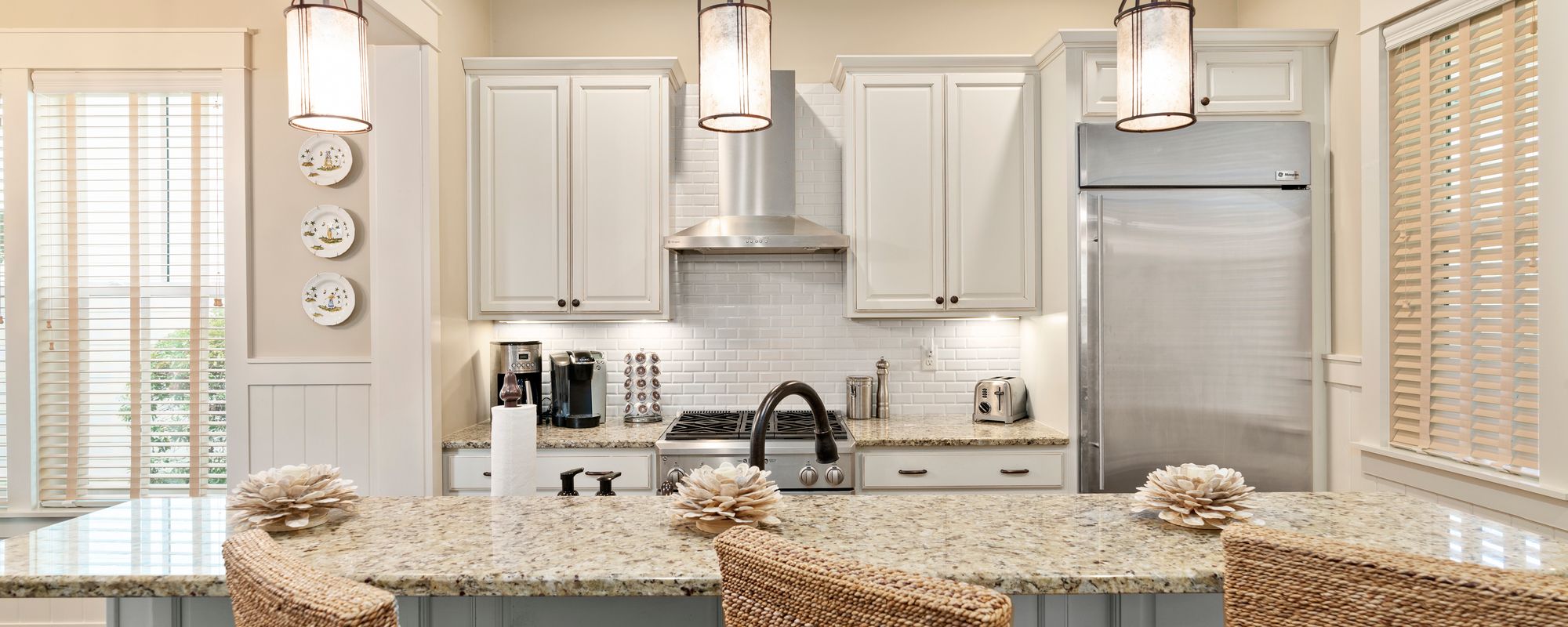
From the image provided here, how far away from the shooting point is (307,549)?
52.4 inches

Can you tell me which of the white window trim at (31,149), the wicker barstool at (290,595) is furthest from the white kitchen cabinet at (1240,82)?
the white window trim at (31,149)

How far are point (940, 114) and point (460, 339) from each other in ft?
7.18

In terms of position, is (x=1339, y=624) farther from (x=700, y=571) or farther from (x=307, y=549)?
(x=307, y=549)

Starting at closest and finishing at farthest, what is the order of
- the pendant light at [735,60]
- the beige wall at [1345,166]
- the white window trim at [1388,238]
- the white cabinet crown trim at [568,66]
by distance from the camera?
the pendant light at [735,60], the white window trim at [1388,238], the beige wall at [1345,166], the white cabinet crown trim at [568,66]

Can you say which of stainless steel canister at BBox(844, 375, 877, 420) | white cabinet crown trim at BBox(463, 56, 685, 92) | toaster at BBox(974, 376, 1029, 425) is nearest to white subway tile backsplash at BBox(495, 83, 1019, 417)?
stainless steel canister at BBox(844, 375, 877, 420)

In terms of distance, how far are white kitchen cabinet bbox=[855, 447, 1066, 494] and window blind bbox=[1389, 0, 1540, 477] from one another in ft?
3.75

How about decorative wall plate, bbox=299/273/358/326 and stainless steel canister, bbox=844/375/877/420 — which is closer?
decorative wall plate, bbox=299/273/358/326

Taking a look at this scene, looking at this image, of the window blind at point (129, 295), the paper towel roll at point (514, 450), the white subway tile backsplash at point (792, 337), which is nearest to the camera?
the paper towel roll at point (514, 450)

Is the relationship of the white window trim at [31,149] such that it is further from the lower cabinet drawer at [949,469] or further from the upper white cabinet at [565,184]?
the lower cabinet drawer at [949,469]

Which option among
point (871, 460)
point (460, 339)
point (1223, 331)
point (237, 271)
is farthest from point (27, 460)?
point (1223, 331)

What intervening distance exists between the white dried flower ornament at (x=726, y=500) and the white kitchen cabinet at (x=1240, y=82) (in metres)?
2.33

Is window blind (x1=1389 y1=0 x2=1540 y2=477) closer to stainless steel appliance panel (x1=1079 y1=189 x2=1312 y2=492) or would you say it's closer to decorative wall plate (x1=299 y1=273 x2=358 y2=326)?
stainless steel appliance panel (x1=1079 y1=189 x2=1312 y2=492)

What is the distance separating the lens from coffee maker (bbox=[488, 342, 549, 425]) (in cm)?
338

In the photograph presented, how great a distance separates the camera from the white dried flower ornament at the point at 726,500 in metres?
1.38
